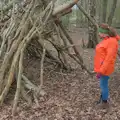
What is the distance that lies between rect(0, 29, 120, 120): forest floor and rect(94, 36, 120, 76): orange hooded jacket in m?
0.70

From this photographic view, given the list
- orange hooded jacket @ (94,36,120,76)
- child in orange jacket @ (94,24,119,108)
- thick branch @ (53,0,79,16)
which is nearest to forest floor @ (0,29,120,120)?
child in orange jacket @ (94,24,119,108)

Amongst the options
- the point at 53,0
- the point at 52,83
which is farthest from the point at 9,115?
the point at 53,0

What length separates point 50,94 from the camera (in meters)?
5.76

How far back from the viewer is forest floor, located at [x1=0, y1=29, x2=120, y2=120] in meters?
4.89

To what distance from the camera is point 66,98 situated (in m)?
5.58

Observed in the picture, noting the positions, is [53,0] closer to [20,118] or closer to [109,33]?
[109,33]

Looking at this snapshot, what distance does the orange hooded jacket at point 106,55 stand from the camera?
4.74m

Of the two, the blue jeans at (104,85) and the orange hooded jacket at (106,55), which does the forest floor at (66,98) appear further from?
the orange hooded jacket at (106,55)

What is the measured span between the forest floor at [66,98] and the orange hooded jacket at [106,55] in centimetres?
70

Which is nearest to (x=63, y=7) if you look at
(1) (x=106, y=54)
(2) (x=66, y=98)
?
(1) (x=106, y=54)

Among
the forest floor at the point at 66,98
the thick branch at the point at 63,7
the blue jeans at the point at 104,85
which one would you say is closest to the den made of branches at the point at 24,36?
the thick branch at the point at 63,7

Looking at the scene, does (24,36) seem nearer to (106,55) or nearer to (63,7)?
(63,7)

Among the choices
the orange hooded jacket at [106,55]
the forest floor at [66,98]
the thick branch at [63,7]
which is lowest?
the forest floor at [66,98]

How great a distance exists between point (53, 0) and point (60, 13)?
31 cm
